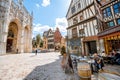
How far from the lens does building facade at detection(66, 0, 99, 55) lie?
1193 cm

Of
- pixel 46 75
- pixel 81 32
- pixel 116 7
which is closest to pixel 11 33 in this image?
pixel 81 32

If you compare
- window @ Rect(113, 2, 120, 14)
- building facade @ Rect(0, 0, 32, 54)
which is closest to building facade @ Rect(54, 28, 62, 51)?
building facade @ Rect(0, 0, 32, 54)

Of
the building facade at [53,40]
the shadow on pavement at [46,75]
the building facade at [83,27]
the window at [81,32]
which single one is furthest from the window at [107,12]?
the building facade at [53,40]

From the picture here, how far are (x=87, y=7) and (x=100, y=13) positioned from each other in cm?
198

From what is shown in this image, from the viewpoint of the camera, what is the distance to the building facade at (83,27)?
11.9m

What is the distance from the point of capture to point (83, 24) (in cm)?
1352

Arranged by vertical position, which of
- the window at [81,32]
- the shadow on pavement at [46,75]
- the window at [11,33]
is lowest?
the shadow on pavement at [46,75]

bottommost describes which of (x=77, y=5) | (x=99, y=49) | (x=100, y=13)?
(x=99, y=49)

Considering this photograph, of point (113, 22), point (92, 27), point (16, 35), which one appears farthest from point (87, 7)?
point (16, 35)

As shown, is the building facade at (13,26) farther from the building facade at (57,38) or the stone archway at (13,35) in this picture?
the building facade at (57,38)

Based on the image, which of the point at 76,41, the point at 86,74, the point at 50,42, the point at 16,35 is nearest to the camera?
the point at 86,74

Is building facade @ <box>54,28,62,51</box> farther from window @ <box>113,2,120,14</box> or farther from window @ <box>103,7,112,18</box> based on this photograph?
window @ <box>113,2,120,14</box>

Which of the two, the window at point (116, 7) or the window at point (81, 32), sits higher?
the window at point (116, 7)

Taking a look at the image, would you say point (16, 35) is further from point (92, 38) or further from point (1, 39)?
point (92, 38)
